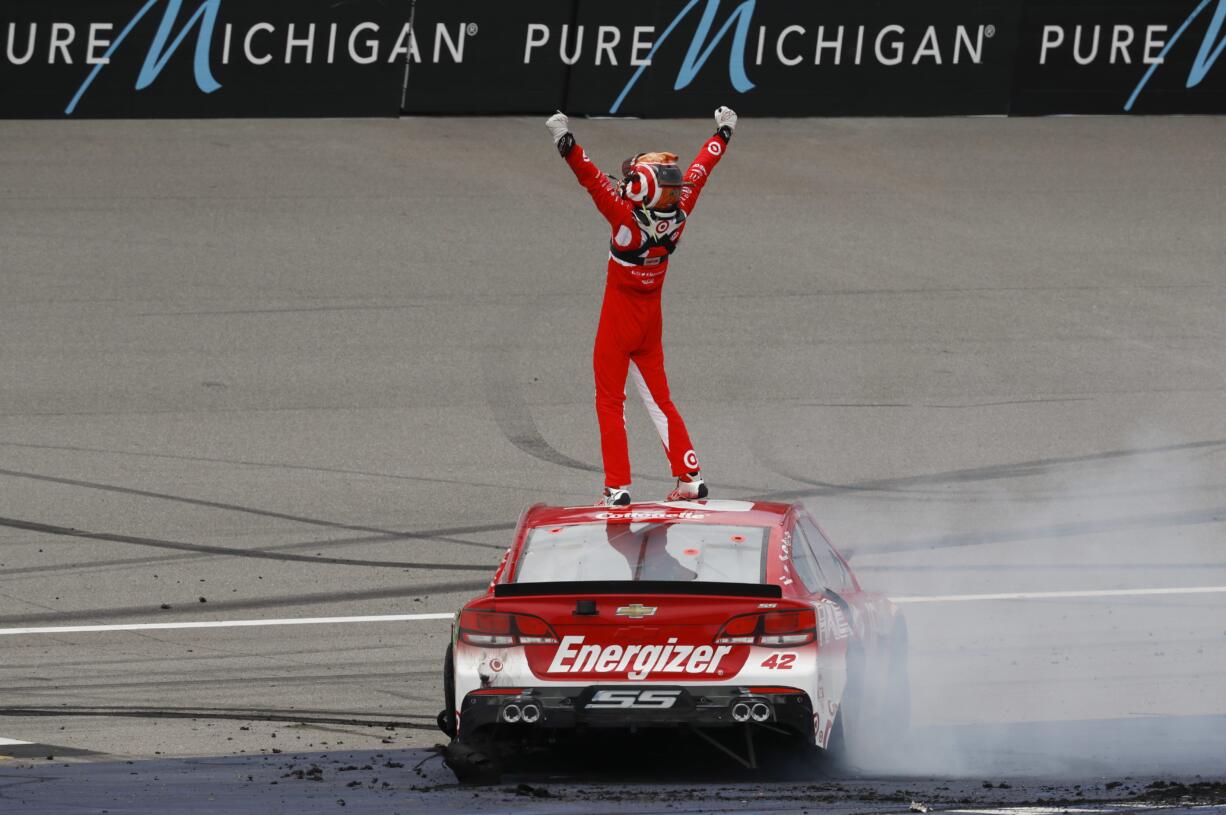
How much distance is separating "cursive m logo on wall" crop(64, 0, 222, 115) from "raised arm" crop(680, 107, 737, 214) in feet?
30.5

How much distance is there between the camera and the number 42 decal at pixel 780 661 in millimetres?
7617

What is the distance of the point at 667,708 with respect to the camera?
24.8 ft

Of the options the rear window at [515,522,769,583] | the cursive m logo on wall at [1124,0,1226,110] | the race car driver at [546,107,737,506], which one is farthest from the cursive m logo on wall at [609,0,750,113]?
the rear window at [515,522,769,583]

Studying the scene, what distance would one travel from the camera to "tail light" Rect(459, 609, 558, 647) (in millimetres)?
7742

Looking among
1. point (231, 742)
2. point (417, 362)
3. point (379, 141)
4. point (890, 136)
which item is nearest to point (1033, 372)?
point (417, 362)

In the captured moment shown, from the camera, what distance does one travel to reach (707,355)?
52.4ft

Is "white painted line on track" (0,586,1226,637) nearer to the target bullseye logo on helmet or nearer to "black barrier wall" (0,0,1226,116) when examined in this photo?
the target bullseye logo on helmet

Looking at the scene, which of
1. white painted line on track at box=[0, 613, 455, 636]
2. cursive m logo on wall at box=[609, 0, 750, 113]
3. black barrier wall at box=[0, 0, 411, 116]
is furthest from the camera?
cursive m logo on wall at box=[609, 0, 750, 113]

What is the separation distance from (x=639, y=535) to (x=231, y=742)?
195 cm

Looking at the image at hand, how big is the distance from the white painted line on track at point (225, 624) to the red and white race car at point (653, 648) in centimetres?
269

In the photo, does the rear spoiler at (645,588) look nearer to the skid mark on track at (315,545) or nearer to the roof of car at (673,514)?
the roof of car at (673,514)

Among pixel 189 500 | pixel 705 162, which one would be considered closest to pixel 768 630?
pixel 705 162

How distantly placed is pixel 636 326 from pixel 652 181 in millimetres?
810

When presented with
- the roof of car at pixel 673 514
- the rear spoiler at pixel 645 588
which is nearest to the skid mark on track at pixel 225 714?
the roof of car at pixel 673 514
